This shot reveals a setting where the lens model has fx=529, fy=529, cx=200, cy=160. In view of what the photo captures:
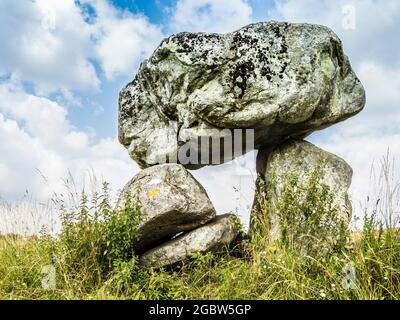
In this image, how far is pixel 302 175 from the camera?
8328 mm

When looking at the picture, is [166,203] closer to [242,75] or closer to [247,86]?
[247,86]

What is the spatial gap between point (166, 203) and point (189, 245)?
0.71 meters

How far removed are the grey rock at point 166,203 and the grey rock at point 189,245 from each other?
0.53ft

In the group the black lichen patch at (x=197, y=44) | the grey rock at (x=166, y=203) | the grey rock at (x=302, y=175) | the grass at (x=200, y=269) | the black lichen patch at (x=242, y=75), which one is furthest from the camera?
the black lichen patch at (x=197, y=44)

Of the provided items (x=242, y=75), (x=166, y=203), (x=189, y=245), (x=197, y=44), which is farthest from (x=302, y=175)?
(x=197, y=44)

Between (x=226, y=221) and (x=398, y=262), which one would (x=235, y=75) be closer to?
(x=226, y=221)

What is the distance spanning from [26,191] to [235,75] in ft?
16.0

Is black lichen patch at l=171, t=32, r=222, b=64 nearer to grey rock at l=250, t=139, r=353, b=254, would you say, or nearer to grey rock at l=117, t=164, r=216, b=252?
grey rock at l=117, t=164, r=216, b=252

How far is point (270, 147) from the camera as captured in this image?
9336 millimetres

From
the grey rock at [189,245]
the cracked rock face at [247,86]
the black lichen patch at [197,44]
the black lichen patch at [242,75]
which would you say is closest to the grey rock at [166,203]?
the grey rock at [189,245]

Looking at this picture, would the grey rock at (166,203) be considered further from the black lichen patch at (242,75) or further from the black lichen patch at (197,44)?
the black lichen patch at (197,44)

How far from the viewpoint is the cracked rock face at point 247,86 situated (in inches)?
328

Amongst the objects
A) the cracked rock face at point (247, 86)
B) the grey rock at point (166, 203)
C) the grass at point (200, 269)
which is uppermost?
the cracked rock face at point (247, 86)
